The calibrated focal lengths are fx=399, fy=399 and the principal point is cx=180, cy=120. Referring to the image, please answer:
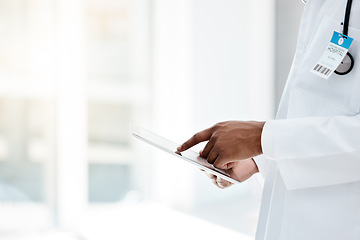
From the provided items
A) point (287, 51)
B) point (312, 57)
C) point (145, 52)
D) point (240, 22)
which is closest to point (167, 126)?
point (145, 52)

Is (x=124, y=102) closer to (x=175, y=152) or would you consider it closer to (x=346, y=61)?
(x=175, y=152)

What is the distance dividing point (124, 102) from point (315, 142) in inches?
103

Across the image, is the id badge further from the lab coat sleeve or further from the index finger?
the index finger

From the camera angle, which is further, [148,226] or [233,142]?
[148,226]

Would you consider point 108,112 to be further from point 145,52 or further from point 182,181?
point 182,181

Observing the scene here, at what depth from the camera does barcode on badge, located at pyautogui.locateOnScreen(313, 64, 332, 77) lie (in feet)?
2.43

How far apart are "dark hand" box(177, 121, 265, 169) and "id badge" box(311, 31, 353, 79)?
15 centimetres

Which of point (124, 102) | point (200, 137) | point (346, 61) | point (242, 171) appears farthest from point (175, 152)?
point (124, 102)

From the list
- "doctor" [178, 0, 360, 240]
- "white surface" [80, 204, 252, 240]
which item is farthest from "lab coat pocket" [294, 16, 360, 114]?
"white surface" [80, 204, 252, 240]

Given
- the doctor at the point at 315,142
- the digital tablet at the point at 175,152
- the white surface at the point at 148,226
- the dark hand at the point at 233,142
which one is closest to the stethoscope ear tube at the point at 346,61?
the doctor at the point at 315,142

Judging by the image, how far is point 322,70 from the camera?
2.46 feet

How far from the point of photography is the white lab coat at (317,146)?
71cm

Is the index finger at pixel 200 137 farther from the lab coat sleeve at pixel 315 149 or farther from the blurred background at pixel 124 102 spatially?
the blurred background at pixel 124 102

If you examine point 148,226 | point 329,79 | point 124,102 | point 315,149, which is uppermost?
point 329,79
